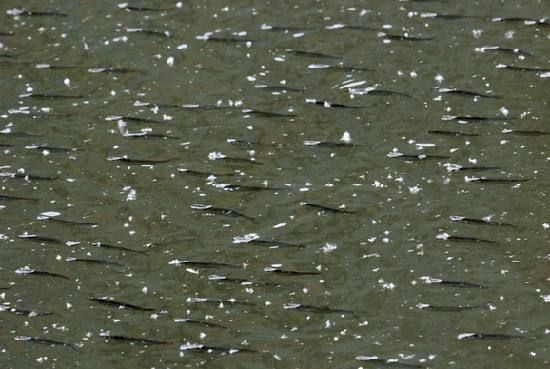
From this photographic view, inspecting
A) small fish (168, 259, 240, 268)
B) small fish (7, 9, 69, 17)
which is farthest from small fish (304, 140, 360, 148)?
small fish (7, 9, 69, 17)

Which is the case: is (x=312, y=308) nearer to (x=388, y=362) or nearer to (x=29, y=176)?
(x=388, y=362)

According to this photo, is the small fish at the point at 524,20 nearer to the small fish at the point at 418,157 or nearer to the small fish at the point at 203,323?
the small fish at the point at 418,157

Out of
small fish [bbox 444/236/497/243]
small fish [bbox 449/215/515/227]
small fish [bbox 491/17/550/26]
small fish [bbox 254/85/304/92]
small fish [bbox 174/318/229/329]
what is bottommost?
small fish [bbox 174/318/229/329]

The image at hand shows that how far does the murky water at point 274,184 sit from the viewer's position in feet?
7.08

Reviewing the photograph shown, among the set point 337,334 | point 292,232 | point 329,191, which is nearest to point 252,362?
point 337,334

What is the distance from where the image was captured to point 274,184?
2.60m

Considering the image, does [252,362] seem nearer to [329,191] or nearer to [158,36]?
[329,191]

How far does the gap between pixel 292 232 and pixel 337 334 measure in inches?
14.3

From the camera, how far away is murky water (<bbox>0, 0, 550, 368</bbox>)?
7.08ft

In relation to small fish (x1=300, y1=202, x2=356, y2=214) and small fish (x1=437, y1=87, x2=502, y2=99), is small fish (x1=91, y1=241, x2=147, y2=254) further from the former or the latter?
small fish (x1=437, y1=87, x2=502, y2=99)

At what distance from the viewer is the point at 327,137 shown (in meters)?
A: 2.74

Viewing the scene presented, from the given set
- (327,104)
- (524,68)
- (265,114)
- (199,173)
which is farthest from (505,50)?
(199,173)

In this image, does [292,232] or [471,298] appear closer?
[471,298]

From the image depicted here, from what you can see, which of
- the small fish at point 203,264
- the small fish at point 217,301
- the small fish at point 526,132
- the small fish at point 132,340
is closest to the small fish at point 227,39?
the small fish at point 526,132
